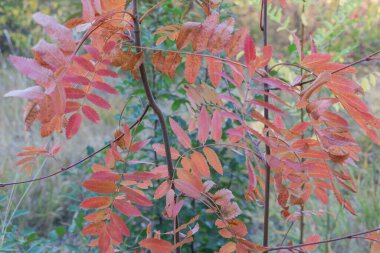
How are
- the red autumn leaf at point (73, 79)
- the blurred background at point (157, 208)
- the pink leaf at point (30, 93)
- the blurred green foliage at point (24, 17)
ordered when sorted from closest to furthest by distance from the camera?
the pink leaf at point (30, 93)
the red autumn leaf at point (73, 79)
the blurred background at point (157, 208)
the blurred green foliage at point (24, 17)

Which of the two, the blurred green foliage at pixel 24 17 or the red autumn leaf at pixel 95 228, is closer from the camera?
the red autumn leaf at pixel 95 228

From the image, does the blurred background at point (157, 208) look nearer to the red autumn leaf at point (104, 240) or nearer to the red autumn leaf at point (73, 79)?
the red autumn leaf at point (104, 240)

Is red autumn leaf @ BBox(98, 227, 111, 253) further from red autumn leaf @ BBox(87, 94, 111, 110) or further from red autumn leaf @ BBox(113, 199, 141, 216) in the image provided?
red autumn leaf @ BBox(87, 94, 111, 110)

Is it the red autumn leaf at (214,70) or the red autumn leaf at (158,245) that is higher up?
the red autumn leaf at (214,70)

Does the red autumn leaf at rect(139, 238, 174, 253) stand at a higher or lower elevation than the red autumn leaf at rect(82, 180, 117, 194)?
lower

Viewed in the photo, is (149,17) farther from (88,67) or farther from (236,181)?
(88,67)

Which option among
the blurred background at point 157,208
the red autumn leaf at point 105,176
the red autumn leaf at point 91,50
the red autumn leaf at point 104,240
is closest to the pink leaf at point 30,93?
the red autumn leaf at point 91,50

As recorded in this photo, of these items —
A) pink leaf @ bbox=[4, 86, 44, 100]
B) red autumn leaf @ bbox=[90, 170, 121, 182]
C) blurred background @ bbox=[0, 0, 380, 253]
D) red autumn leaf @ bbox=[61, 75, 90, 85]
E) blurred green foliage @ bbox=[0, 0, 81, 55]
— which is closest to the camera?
pink leaf @ bbox=[4, 86, 44, 100]

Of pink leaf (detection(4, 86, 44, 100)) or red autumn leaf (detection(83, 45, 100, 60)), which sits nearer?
pink leaf (detection(4, 86, 44, 100))

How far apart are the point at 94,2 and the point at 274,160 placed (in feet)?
1.23

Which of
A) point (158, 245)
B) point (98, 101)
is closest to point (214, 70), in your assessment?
point (98, 101)

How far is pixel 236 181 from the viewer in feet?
6.68

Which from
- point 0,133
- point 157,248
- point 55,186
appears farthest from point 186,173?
point 0,133

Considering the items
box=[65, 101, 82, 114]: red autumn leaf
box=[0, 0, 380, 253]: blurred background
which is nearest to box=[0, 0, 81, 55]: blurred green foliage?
box=[0, 0, 380, 253]: blurred background
